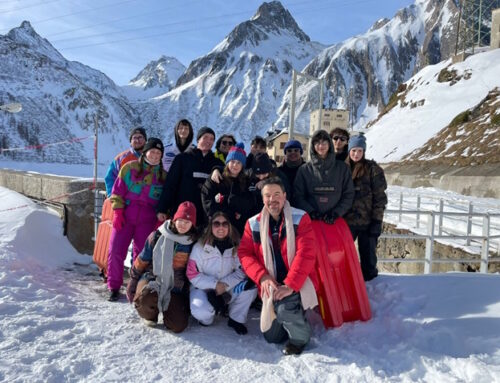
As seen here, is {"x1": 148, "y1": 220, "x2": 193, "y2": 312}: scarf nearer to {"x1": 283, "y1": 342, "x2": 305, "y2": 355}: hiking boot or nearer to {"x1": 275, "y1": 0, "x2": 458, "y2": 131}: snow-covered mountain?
{"x1": 283, "y1": 342, "x2": 305, "y2": 355}: hiking boot

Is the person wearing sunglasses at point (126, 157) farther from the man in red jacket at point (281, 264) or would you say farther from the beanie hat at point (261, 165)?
the man in red jacket at point (281, 264)

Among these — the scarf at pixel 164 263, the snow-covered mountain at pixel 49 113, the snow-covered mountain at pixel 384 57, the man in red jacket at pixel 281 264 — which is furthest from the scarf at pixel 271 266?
the snow-covered mountain at pixel 384 57

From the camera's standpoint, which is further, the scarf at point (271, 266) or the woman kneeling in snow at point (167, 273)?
the woman kneeling in snow at point (167, 273)

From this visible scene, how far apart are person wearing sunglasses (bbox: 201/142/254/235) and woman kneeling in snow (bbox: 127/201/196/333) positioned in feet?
0.95

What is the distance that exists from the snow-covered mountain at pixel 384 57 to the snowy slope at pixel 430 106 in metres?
85.9

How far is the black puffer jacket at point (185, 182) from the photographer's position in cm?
407

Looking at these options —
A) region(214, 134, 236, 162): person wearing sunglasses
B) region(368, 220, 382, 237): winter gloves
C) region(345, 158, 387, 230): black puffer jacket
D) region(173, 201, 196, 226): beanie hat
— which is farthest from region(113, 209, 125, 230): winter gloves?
region(368, 220, 382, 237): winter gloves

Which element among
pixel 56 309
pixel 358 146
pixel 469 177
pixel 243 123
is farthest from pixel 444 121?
pixel 243 123

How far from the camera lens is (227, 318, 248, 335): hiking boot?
11.1 feet

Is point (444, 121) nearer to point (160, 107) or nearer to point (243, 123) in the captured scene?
point (243, 123)

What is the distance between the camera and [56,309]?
354 cm

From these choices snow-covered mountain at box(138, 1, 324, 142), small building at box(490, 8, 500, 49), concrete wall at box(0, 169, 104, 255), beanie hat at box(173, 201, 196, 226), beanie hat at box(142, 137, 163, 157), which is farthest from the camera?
snow-covered mountain at box(138, 1, 324, 142)

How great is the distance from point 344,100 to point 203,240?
138 m

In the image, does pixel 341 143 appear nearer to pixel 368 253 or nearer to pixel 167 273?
pixel 368 253
